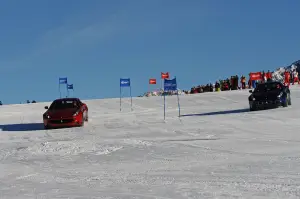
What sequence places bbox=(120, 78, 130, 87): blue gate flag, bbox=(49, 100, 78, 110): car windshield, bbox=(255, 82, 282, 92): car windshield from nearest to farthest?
1. bbox=(49, 100, 78, 110): car windshield
2. bbox=(255, 82, 282, 92): car windshield
3. bbox=(120, 78, 130, 87): blue gate flag

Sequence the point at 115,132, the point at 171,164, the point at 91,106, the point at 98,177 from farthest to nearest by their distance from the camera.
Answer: the point at 91,106 → the point at 115,132 → the point at 171,164 → the point at 98,177

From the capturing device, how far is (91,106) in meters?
38.8

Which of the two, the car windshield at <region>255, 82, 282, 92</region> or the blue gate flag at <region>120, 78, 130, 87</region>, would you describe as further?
the blue gate flag at <region>120, 78, 130, 87</region>

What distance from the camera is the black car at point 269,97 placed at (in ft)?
87.4

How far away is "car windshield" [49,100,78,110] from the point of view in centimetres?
2445

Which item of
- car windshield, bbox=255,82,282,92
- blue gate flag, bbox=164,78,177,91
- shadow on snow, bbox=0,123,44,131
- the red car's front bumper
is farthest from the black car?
shadow on snow, bbox=0,123,44,131

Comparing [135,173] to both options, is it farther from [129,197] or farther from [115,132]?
[115,132]

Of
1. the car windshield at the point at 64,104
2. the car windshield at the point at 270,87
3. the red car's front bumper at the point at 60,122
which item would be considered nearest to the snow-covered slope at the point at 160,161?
the red car's front bumper at the point at 60,122

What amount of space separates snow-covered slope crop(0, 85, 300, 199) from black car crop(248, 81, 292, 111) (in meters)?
4.85

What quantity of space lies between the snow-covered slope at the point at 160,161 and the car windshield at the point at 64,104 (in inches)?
111

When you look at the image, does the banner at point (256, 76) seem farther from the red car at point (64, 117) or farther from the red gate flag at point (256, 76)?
the red car at point (64, 117)

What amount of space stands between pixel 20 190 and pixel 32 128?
1515 centimetres

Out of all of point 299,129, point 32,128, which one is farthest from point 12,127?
point 299,129

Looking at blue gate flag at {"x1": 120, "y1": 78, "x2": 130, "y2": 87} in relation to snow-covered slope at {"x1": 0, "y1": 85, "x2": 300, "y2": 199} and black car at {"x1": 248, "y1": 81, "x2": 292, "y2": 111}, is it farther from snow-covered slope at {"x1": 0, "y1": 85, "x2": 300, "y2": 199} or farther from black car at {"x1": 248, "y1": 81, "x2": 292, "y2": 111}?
snow-covered slope at {"x1": 0, "y1": 85, "x2": 300, "y2": 199}
